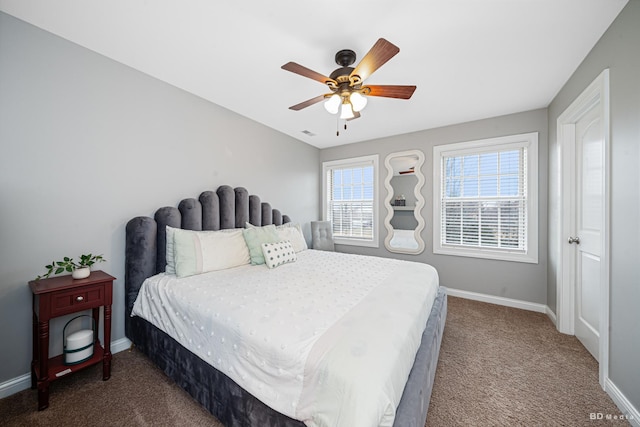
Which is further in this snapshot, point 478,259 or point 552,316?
point 478,259

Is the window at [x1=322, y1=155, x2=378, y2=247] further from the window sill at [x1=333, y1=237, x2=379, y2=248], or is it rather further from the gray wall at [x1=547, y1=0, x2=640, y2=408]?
the gray wall at [x1=547, y1=0, x2=640, y2=408]

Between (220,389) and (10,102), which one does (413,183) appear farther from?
(10,102)

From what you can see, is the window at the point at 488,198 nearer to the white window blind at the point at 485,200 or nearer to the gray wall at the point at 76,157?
the white window blind at the point at 485,200

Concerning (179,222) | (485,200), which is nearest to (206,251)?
(179,222)

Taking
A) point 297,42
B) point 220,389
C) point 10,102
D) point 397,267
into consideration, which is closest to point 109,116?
point 10,102

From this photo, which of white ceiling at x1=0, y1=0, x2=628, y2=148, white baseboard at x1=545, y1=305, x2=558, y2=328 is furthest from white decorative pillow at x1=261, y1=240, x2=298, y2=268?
white baseboard at x1=545, y1=305, x2=558, y2=328

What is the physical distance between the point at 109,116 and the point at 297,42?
180 centimetres

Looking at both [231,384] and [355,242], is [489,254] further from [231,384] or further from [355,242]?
[231,384]

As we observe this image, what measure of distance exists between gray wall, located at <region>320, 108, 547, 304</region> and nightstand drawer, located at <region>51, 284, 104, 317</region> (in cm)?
369

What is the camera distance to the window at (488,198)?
3127 millimetres

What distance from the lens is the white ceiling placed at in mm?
1564

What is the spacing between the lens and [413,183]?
3.94 metres

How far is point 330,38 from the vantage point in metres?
1.81

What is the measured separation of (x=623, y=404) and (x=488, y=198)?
A: 7.93 ft
